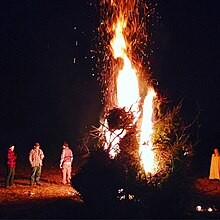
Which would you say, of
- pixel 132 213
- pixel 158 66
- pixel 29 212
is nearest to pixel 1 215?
pixel 29 212

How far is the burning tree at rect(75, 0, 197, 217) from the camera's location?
11.9 metres

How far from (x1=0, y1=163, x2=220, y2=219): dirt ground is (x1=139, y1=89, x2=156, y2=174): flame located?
53.8 inches

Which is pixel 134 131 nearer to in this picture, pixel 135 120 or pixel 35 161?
pixel 135 120

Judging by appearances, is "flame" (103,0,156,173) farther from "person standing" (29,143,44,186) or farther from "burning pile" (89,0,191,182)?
"person standing" (29,143,44,186)

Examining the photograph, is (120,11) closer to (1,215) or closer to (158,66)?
(1,215)

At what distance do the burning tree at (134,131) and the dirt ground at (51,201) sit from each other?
3.60ft

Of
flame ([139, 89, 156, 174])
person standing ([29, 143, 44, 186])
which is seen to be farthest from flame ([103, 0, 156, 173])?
person standing ([29, 143, 44, 186])

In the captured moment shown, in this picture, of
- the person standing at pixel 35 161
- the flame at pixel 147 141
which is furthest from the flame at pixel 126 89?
the person standing at pixel 35 161

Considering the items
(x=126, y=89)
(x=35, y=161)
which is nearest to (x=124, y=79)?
(x=126, y=89)

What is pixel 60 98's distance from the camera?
54344mm

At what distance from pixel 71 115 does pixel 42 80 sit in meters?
12.7

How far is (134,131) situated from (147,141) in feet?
1.79

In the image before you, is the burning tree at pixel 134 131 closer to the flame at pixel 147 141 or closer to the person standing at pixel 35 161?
the flame at pixel 147 141

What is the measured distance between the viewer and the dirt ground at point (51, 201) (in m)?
11.8
